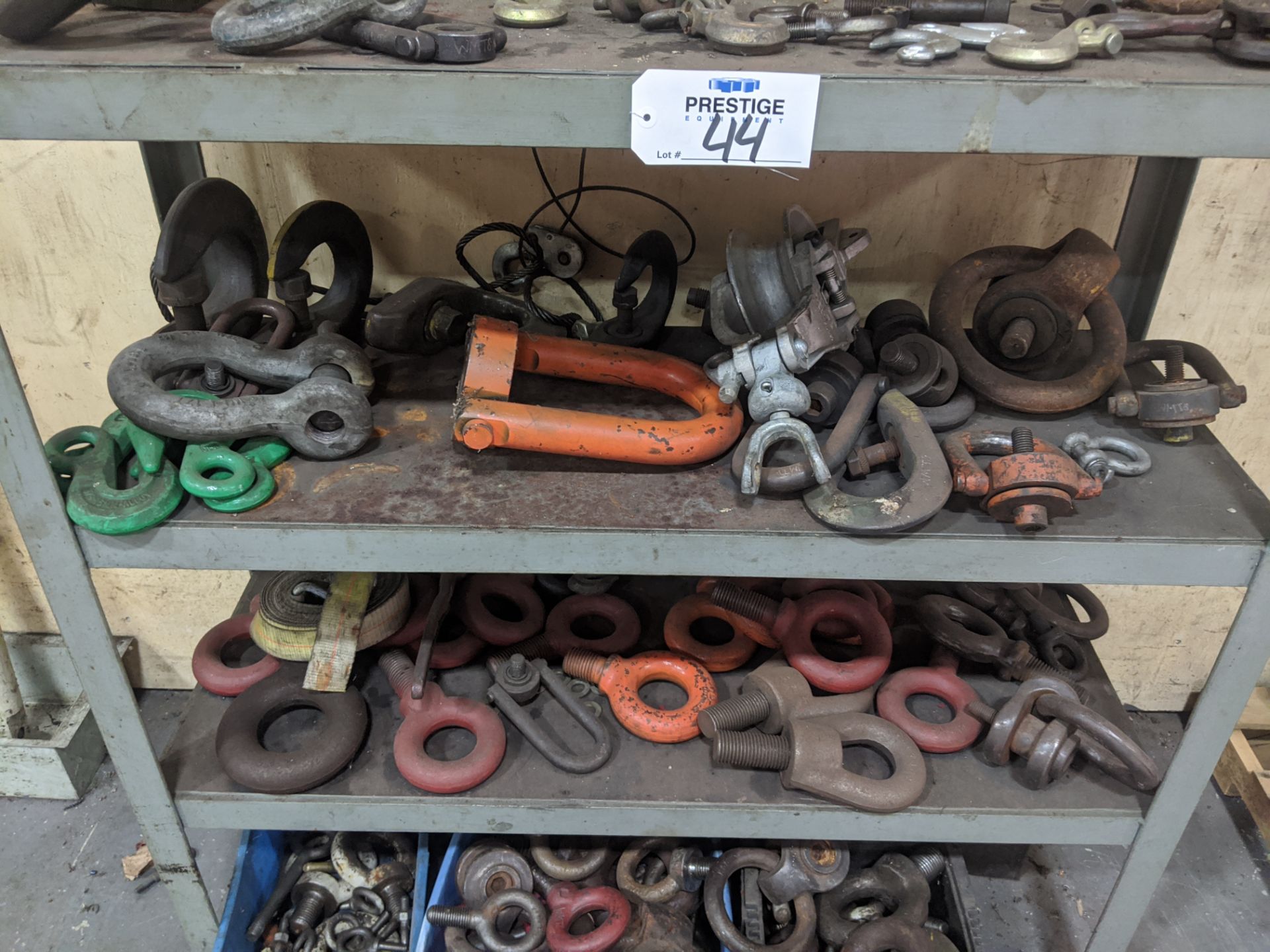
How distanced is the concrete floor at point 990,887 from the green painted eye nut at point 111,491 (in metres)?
0.93

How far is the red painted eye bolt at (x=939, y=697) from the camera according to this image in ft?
4.31

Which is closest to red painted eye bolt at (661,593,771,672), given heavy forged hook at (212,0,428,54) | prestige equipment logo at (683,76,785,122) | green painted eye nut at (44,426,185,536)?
green painted eye nut at (44,426,185,536)

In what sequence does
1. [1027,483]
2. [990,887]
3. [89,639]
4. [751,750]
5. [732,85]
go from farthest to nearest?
[990,887] < [751,750] < [89,639] < [1027,483] < [732,85]

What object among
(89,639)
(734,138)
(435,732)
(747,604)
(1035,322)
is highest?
(734,138)

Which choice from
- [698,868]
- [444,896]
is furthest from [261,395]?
[698,868]

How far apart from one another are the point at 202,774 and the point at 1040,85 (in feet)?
4.31

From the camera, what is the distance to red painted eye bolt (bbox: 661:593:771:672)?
4.73 ft

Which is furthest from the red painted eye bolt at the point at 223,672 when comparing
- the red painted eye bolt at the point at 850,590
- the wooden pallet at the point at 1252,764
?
the wooden pallet at the point at 1252,764

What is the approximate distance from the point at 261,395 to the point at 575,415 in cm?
38

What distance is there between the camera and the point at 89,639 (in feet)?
3.73

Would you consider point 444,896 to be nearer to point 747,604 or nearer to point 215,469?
point 747,604

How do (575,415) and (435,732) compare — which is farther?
(435,732)

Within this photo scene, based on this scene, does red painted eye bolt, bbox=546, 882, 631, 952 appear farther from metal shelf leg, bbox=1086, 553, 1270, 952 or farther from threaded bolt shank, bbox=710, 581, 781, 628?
metal shelf leg, bbox=1086, 553, 1270, 952

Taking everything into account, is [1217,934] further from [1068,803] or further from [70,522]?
[70,522]
